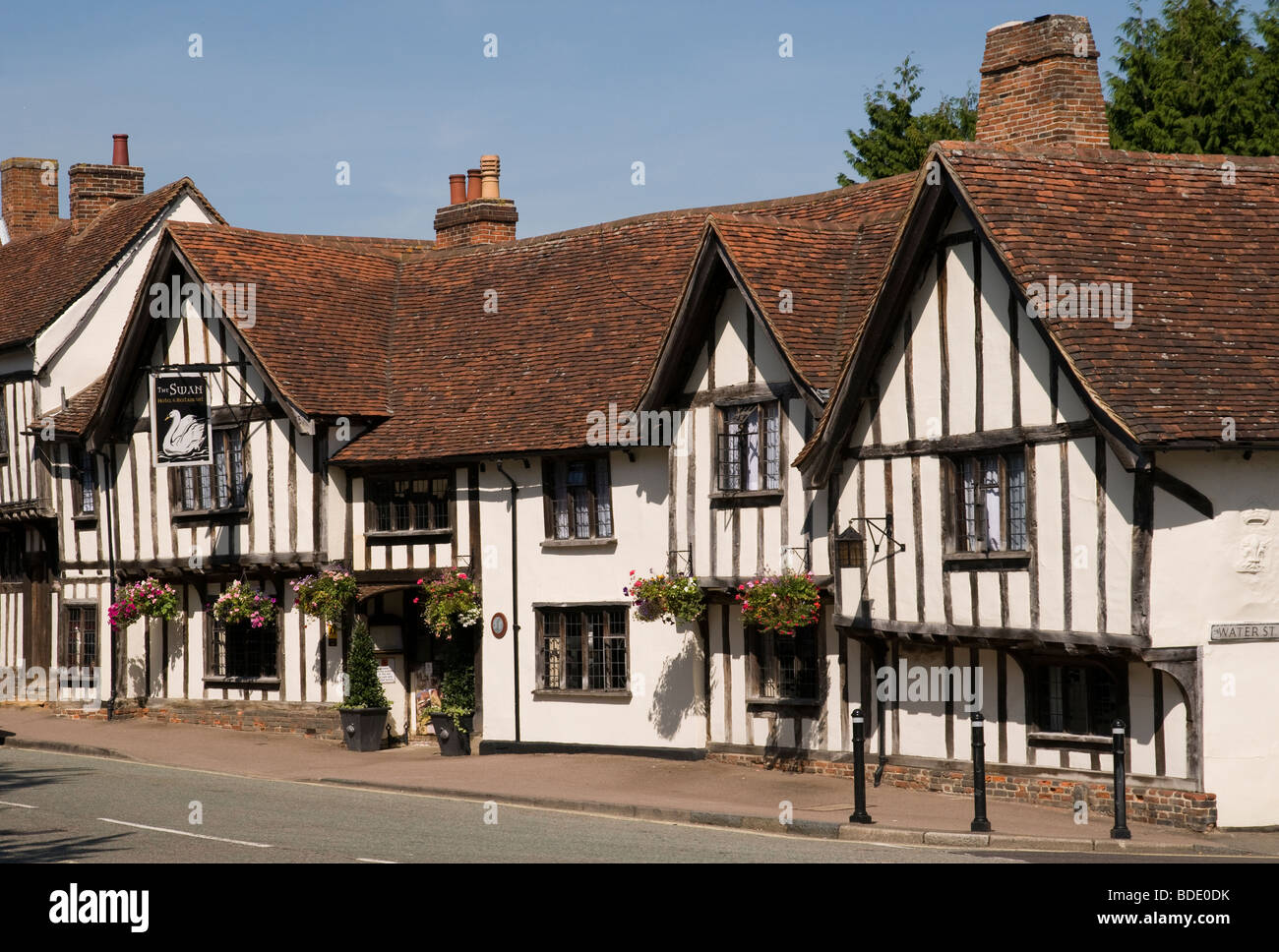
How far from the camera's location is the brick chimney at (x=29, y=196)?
4031 centimetres

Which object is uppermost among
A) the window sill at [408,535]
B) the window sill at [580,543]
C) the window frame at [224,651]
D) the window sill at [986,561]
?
the window sill at [408,535]

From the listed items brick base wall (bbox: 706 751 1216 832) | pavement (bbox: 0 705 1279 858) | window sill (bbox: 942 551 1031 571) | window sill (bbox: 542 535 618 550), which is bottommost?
pavement (bbox: 0 705 1279 858)

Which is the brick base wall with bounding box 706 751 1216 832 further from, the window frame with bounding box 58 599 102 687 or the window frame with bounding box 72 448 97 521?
the window frame with bounding box 72 448 97 521

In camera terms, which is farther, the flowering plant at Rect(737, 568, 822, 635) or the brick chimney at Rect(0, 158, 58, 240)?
the brick chimney at Rect(0, 158, 58, 240)

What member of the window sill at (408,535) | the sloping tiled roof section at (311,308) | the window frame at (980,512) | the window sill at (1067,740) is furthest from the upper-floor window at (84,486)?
the window sill at (1067,740)

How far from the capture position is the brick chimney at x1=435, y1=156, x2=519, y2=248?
106 ft

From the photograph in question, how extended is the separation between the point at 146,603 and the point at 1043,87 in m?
17.0

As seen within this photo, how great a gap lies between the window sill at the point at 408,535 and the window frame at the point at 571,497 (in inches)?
77.0

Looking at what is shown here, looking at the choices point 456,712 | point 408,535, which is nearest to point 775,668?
point 456,712

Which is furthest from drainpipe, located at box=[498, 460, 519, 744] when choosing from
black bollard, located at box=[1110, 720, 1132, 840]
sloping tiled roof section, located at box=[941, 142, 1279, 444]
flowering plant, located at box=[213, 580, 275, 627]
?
black bollard, located at box=[1110, 720, 1132, 840]

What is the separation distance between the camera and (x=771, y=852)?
51.0ft

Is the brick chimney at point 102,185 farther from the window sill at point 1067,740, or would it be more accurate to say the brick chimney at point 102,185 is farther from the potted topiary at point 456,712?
the window sill at point 1067,740

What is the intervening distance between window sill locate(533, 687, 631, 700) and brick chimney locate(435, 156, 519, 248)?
9.97 metres

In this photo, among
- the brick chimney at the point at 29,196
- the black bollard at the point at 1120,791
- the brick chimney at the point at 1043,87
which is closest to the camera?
the black bollard at the point at 1120,791
